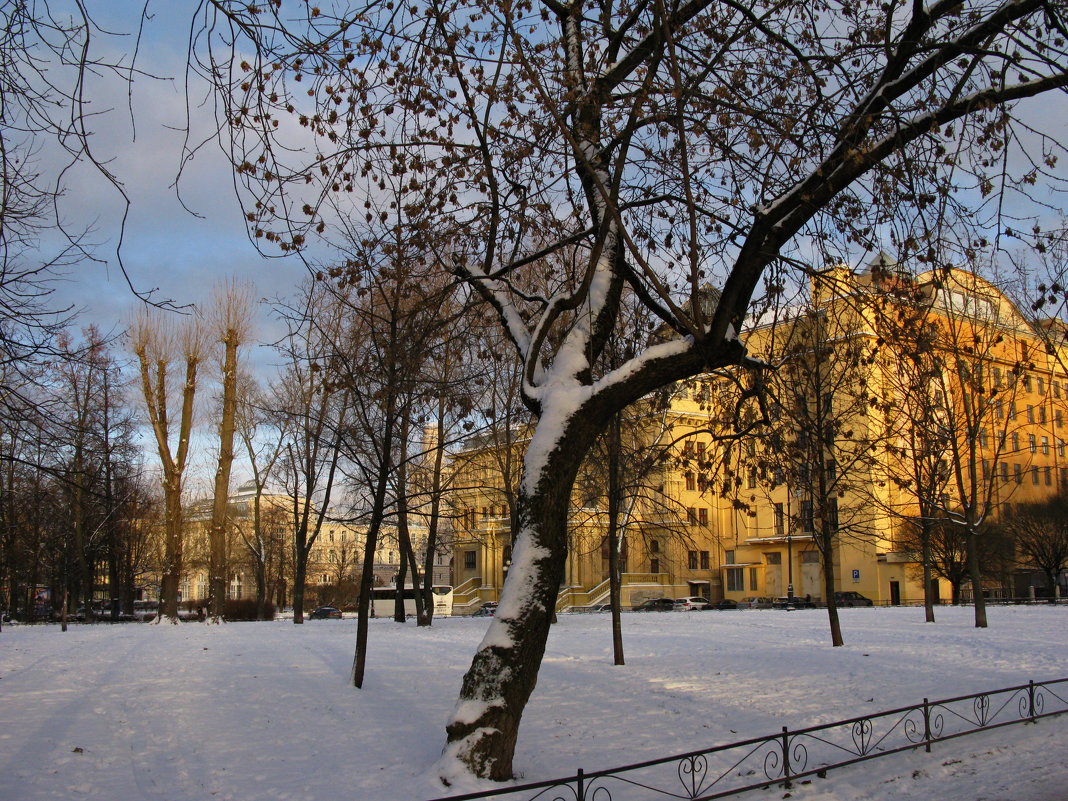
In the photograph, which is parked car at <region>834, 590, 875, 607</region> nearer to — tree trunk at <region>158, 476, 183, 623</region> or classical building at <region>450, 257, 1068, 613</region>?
classical building at <region>450, 257, 1068, 613</region>

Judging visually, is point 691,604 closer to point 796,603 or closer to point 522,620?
point 796,603

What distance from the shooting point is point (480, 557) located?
5691 centimetres

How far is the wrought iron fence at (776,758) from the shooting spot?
742cm

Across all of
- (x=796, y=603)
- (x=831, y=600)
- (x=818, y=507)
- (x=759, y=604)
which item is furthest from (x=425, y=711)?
(x=759, y=604)

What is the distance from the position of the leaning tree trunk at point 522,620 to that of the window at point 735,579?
5177 cm

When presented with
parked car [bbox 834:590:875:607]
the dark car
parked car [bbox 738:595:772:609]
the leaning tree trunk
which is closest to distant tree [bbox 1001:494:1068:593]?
parked car [bbox 834:590:875:607]

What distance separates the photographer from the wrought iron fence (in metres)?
7.42

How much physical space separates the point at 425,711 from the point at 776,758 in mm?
4409

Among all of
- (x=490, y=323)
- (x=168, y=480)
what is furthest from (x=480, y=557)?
(x=490, y=323)

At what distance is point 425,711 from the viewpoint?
36.4ft

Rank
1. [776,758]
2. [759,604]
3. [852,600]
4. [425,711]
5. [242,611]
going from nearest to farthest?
[776,758]
[425,711]
[242,611]
[852,600]
[759,604]

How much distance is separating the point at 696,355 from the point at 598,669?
899 cm

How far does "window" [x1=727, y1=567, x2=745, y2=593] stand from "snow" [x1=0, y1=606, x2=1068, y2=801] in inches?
1464

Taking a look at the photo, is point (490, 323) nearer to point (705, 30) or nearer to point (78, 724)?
point (705, 30)
